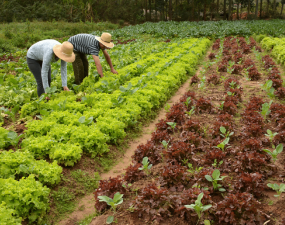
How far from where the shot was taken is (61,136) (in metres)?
4.71

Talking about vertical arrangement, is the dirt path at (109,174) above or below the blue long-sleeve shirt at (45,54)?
below

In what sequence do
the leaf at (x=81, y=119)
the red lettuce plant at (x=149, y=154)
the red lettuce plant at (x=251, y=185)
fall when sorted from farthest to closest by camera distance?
the leaf at (x=81, y=119) < the red lettuce plant at (x=149, y=154) < the red lettuce plant at (x=251, y=185)

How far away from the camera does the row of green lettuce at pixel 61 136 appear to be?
10.7 ft

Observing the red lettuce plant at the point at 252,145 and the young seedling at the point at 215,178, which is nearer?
the young seedling at the point at 215,178

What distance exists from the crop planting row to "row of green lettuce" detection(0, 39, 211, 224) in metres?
0.88

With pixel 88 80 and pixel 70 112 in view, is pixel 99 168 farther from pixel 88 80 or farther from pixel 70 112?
pixel 88 80

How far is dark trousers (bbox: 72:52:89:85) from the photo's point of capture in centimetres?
779

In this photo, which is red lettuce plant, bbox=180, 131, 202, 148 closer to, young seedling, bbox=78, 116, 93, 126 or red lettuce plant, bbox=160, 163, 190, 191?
red lettuce plant, bbox=160, 163, 190, 191

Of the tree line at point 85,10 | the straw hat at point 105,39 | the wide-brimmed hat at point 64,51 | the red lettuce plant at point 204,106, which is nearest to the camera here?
the wide-brimmed hat at point 64,51

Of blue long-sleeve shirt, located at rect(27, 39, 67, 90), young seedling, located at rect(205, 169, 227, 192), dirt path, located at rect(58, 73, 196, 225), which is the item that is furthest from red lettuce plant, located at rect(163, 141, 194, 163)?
blue long-sleeve shirt, located at rect(27, 39, 67, 90)

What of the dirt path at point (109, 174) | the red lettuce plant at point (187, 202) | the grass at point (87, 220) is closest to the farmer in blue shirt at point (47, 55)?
the dirt path at point (109, 174)

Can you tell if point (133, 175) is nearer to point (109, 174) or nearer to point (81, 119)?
point (109, 174)

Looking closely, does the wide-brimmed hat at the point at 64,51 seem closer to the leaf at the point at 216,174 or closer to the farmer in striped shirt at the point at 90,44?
the farmer in striped shirt at the point at 90,44

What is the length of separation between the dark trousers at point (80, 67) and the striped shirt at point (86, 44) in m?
0.33
